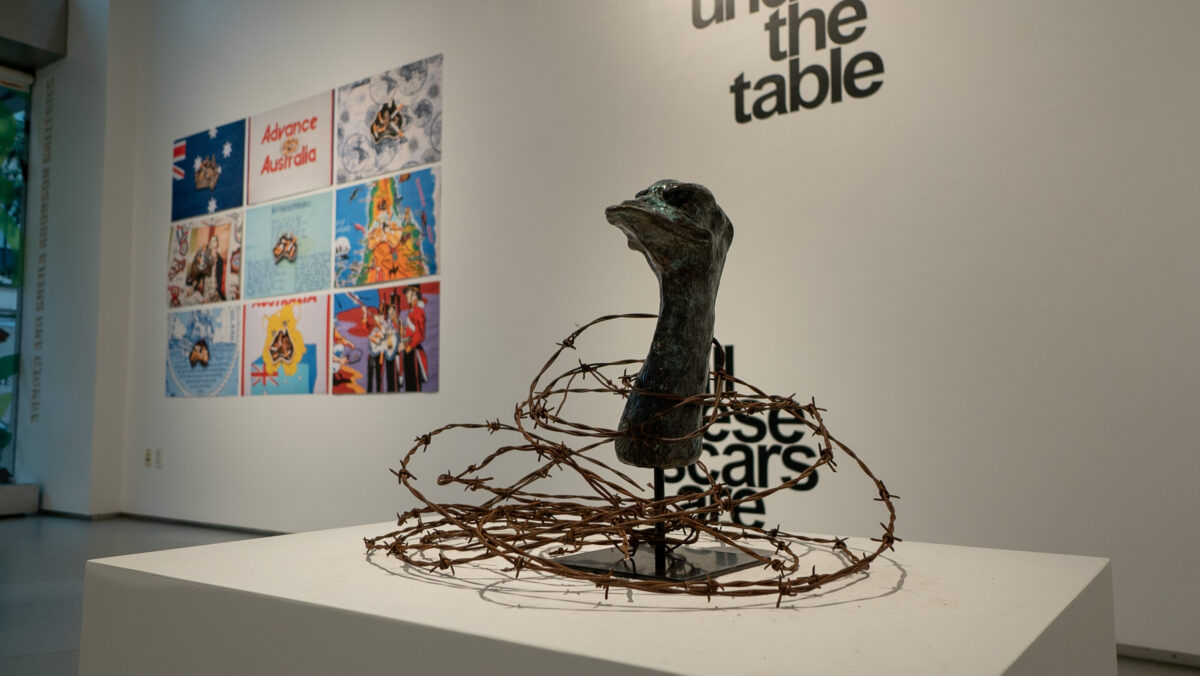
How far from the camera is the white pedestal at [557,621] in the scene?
0.68 m

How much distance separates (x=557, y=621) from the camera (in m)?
0.77

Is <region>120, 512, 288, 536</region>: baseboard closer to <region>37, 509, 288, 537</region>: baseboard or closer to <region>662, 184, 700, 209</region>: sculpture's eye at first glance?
<region>37, 509, 288, 537</region>: baseboard

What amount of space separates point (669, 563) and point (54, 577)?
2.90 meters

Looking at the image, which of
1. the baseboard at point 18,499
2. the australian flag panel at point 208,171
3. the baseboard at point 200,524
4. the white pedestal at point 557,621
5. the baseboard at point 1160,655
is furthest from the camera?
the baseboard at point 18,499

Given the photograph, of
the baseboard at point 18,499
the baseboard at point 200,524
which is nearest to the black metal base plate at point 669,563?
the baseboard at point 200,524

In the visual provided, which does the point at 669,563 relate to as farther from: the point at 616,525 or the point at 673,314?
the point at 673,314

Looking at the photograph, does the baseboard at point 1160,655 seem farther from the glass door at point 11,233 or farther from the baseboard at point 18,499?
the glass door at point 11,233

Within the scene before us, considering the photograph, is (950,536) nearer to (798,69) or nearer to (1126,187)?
(1126,187)

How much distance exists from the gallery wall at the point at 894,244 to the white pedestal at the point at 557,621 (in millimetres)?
1017

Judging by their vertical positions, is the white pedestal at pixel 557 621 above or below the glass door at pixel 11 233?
below

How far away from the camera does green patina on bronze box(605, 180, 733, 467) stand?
0.94 m

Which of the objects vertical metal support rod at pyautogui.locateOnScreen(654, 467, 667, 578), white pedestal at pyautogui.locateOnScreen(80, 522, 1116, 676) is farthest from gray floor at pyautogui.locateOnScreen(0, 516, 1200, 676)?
vertical metal support rod at pyautogui.locateOnScreen(654, 467, 667, 578)

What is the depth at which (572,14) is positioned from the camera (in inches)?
119

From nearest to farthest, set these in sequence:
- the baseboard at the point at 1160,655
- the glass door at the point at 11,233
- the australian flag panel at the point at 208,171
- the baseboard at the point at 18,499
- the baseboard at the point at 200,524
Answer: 1. the baseboard at the point at 1160,655
2. the baseboard at the point at 200,524
3. the australian flag panel at the point at 208,171
4. the baseboard at the point at 18,499
5. the glass door at the point at 11,233
